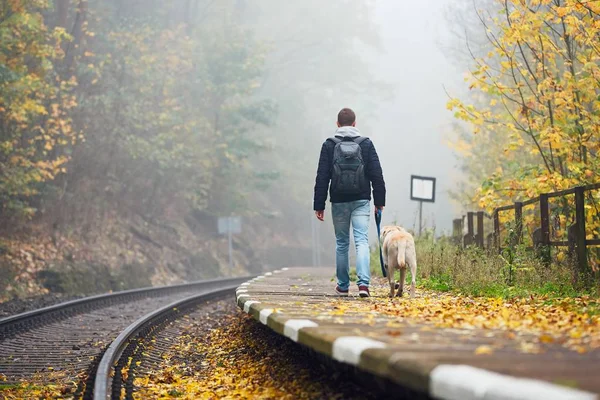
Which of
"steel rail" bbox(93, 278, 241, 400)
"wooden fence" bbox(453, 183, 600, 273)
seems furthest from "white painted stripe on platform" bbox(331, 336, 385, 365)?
"wooden fence" bbox(453, 183, 600, 273)

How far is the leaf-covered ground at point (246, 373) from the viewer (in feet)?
18.8

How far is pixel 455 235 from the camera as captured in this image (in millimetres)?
20125

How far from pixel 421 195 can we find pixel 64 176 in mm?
11581

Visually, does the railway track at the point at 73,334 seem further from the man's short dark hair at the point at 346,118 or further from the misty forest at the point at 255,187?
the man's short dark hair at the point at 346,118

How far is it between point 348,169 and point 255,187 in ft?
110

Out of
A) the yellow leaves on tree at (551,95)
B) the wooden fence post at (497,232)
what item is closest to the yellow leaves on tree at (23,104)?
the wooden fence post at (497,232)

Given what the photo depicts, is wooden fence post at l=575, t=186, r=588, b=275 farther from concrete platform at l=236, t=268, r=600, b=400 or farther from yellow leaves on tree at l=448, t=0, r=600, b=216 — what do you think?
concrete platform at l=236, t=268, r=600, b=400

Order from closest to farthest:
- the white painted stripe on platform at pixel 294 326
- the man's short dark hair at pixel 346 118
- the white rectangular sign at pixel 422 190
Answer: the white painted stripe on platform at pixel 294 326 → the man's short dark hair at pixel 346 118 → the white rectangular sign at pixel 422 190

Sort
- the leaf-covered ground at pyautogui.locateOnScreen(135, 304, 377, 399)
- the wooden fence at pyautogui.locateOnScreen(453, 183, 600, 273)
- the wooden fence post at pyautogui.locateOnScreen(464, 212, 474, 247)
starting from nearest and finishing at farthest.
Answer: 1. the leaf-covered ground at pyautogui.locateOnScreen(135, 304, 377, 399)
2. the wooden fence at pyautogui.locateOnScreen(453, 183, 600, 273)
3. the wooden fence post at pyautogui.locateOnScreen(464, 212, 474, 247)

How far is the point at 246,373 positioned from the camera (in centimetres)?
740

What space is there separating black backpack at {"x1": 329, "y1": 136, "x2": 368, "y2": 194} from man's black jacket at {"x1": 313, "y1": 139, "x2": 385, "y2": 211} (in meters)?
0.10

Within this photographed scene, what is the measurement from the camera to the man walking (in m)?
9.30

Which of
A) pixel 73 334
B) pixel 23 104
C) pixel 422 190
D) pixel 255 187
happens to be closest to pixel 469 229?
pixel 422 190

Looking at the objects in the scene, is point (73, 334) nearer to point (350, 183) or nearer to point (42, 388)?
point (42, 388)
